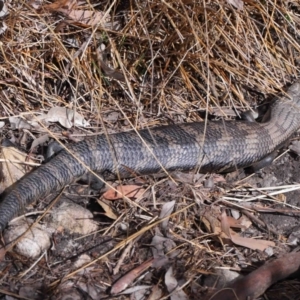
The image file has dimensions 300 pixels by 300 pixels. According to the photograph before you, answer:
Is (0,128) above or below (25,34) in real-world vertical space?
below

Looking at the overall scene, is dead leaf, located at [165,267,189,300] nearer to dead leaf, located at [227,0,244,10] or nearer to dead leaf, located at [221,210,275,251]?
dead leaf, located at [221,210,275,251]

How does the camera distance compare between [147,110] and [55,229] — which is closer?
[55,229]

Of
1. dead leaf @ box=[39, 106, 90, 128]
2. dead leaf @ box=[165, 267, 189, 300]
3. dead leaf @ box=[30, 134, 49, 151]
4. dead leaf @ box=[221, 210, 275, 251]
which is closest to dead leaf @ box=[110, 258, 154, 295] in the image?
dead leaf @ box=[165, 267, 189, 300]

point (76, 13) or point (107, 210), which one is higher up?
point (76, 13)

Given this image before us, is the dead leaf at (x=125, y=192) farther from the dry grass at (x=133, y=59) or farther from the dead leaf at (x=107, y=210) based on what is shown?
the dry grass at (x=133, y=59)

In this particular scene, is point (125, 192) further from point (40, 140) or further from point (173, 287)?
point (173, 287)

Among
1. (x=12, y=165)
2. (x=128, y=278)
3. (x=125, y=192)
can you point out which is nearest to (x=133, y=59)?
(x=125, y=192)

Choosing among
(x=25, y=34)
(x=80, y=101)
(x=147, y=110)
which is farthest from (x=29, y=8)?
(x=147, y=110)

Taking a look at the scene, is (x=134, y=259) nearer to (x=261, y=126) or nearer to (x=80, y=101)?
(x=80, y=101)
